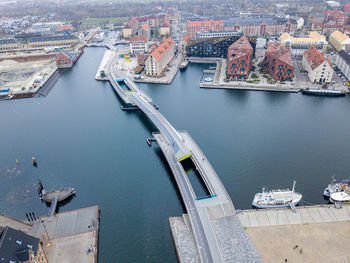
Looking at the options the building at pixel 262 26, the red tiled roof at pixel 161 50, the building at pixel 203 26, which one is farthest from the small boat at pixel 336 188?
the building at pixel 203 26

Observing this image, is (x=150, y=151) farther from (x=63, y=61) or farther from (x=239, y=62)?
(x=63, y=61)

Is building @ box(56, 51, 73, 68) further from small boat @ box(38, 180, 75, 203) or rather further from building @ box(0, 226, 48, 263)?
building @ box(0, 226, 48, 263)

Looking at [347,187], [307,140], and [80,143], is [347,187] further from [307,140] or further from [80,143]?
[80,143]

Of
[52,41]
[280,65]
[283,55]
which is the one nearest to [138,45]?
[52,41]

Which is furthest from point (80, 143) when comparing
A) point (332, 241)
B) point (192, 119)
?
point (332, 241)

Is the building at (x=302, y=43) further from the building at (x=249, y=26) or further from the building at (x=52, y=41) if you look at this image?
the building at (x=52, y=41)

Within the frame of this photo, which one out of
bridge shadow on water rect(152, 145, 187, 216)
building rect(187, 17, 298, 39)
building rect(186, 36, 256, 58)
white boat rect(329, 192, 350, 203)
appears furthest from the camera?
building rect(187, 17, 298, 39)

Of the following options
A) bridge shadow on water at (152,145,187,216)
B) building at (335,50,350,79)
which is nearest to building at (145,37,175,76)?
bridge shadow on water at (152,145,187,216)
